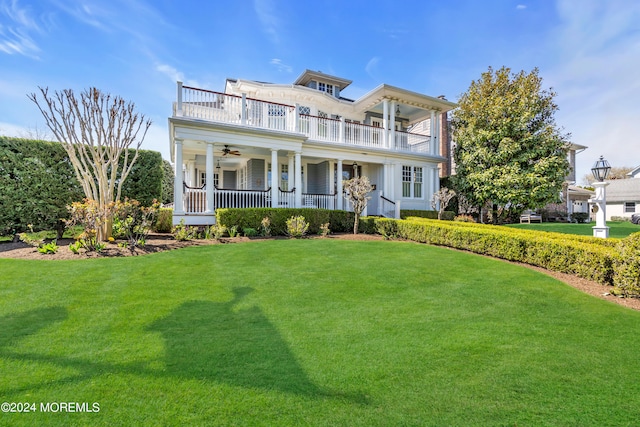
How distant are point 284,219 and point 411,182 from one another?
28.0 feet

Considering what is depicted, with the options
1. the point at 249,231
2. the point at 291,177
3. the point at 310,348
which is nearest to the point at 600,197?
the point at 310,348

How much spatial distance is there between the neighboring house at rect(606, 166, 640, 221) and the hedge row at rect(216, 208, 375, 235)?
33.9 m

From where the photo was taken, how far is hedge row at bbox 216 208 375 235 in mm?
10143

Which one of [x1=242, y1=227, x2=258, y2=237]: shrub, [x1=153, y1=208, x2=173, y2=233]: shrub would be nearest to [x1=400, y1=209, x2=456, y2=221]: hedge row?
[x1=242, y1=227, x2=258, y2=237]: shrub

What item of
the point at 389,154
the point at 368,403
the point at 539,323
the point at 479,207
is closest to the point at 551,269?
the point at 539,323

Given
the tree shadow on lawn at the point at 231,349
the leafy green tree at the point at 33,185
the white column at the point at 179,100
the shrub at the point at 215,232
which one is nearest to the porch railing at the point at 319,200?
the shrub at the point at 215,232

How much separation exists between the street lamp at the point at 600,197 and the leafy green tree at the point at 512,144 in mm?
5998

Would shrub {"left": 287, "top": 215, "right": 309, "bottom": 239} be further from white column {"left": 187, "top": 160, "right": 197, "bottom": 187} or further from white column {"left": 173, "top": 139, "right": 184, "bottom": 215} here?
white column {"left": 187, "top": 160, "right": 197, "bottom": 187}

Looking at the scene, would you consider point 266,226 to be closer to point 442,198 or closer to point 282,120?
point 282,120

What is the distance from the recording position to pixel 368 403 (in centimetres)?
221

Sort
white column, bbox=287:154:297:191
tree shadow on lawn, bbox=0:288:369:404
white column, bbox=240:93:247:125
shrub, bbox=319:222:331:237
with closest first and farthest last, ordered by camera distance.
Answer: tree shadow on lawn, bbox=0:288:369:404 < shrub, bbox=319:222:331:237 < white column, bbox=240:93:247:125 < white column, bbox=287:154:297:191

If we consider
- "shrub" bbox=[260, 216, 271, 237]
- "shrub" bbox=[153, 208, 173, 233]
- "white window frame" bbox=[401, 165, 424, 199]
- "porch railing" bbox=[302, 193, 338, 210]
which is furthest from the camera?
"white window frame" bbox=[401, 165, 424, 199]

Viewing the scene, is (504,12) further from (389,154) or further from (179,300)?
(179,300)

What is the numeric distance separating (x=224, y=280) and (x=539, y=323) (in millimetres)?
4813
